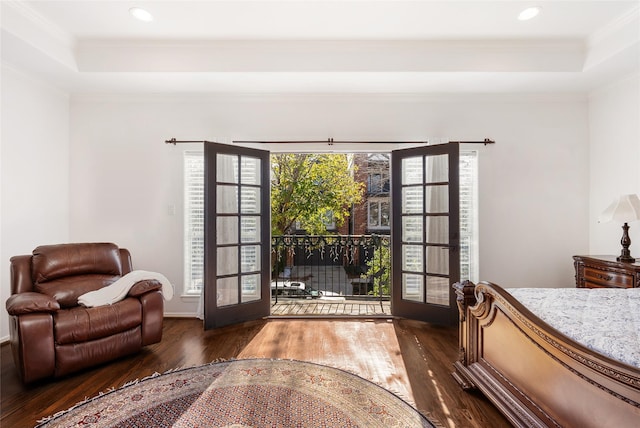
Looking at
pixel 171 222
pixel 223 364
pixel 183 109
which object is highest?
pixel 183 109

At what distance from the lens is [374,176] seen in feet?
30.8

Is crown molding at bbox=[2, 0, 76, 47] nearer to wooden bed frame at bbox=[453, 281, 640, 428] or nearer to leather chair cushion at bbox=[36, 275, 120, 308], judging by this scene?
leather chair cushion at bbox=[36, 275, 120, 308]

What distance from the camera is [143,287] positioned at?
9.36 ft

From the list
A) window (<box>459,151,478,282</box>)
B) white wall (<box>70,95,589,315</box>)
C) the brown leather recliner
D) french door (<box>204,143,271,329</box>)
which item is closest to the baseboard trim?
white wall (<box>70,95,589,315</box>)

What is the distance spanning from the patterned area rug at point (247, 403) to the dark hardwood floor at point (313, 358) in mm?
149

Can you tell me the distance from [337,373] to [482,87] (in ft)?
11.0

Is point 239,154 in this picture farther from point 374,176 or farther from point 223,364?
point 374,176

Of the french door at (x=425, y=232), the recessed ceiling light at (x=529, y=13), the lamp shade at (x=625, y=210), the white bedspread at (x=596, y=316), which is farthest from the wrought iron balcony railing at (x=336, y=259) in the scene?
the recessed ceiling light at (x=529, y=13)

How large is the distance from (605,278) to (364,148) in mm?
2688

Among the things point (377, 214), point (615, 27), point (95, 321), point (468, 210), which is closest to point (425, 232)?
point (468, 210)

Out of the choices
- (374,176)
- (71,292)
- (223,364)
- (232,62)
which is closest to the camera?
(223,364)

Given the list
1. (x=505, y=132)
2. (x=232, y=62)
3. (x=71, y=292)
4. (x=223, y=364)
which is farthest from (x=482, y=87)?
(x=71, y=292)

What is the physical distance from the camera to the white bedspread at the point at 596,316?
4.20 ft

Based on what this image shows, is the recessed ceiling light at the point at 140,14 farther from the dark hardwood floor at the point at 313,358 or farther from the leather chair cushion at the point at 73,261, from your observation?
the dark hardwood floor at the point at 313,358
